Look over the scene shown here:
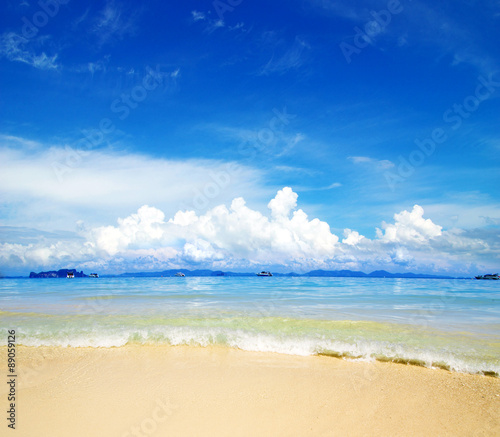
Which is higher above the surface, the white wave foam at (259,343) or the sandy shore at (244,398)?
the white wave foam at (259,343)

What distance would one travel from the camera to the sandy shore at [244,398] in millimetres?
5695

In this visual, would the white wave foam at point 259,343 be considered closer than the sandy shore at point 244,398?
No

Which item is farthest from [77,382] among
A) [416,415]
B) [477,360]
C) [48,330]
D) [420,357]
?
[477,360]

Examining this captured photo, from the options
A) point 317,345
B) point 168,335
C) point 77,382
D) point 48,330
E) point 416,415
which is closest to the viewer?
point 416,415

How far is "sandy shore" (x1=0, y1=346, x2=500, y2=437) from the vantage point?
5.70 m

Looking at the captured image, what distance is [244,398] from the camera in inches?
266

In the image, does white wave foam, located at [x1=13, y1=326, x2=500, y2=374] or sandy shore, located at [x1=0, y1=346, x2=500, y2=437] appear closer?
sandy shore, located at [x1=0, y1=346, x2=500, y2=437]

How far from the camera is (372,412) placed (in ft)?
20.1

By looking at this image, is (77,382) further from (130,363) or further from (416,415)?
(416,415)

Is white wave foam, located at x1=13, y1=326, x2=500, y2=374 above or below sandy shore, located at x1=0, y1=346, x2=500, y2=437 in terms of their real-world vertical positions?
above

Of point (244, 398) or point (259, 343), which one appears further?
point (259, 343)

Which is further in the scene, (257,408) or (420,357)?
(420,357)

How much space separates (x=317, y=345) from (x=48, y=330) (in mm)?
10174

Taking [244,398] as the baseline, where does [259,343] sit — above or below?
above
